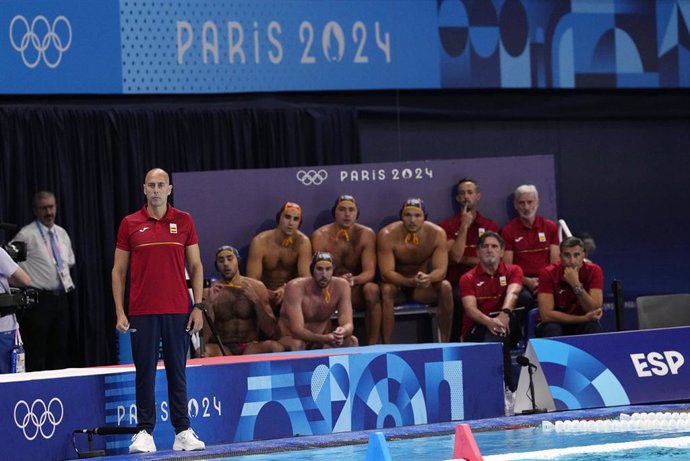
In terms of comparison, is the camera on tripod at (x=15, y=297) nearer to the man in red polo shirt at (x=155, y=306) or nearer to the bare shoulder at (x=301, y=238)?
the man in red polo shirt at (x=155, y=306)

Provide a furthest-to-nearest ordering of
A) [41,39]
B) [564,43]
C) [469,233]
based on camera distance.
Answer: [564,43], [41,39], [469,233]

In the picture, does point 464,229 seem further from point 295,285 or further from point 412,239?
point 295,285

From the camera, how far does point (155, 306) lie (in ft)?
24.2

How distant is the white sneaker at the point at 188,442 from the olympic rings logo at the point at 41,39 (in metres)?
5.23

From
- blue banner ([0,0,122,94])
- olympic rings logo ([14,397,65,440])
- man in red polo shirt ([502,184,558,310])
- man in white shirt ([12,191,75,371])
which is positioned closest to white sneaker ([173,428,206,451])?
olympic rings logo ([14,397,65,440])

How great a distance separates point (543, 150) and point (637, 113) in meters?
1.09

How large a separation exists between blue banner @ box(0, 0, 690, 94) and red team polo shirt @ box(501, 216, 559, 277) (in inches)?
88.8

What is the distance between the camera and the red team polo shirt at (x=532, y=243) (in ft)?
37.0

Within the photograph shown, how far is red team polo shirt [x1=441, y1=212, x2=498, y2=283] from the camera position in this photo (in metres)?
11.3

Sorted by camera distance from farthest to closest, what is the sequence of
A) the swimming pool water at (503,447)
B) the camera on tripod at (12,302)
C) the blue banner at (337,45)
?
the blue banner at (337,45), the camera on tripod at (12,302), the swimming pool water at (503,447)

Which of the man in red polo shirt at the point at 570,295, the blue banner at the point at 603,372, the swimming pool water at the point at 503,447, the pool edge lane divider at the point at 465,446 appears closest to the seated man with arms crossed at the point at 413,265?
the man in red polo shirt at the point at 570,295

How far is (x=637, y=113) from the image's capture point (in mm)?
13898

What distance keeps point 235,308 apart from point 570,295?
2.55 meters

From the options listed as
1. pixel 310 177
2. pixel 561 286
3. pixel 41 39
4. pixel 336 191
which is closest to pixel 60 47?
pixel 41 39
